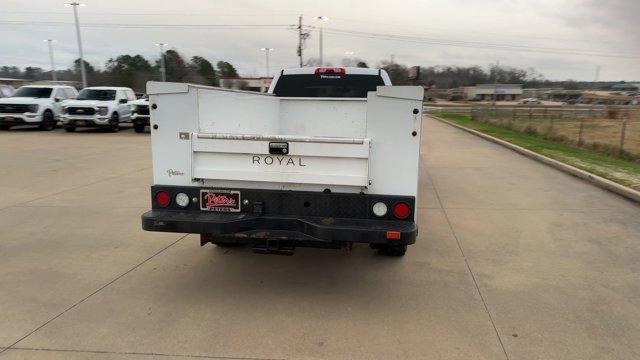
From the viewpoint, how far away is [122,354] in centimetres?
334

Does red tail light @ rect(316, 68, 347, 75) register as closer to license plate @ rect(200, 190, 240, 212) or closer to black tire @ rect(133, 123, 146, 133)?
license plate @ rect(200, 190, 240, 212)

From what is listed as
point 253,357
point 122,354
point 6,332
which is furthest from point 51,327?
point 253,357

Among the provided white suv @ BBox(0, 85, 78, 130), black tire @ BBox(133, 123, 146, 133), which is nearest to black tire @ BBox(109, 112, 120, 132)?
black tire @ BBox(133, 123, 146, 133)

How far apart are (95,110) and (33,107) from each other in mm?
2736

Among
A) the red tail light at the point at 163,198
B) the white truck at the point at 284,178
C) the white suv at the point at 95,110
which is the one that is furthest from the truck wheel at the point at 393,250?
the white suv at the point at 95,110

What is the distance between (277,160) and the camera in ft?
13.0

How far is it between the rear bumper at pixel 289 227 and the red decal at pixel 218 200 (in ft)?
0.32

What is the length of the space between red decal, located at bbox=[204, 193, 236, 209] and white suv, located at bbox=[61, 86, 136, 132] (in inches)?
714

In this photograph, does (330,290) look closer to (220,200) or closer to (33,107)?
(220,200)

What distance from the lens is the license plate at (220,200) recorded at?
4039 millimetres

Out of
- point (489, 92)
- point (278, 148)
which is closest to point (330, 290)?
point (278, 148)

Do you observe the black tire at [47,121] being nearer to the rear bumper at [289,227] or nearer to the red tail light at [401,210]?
the rear bumper at [289,227]

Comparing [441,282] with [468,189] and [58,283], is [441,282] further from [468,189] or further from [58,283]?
[468,189]

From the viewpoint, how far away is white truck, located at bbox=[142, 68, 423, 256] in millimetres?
3799
